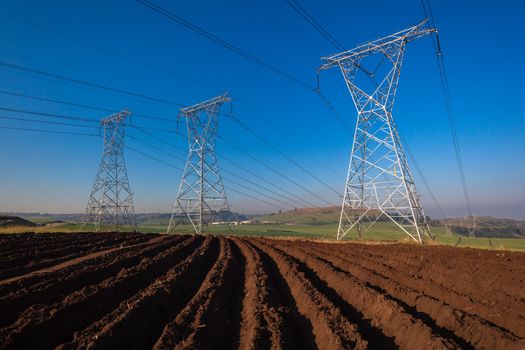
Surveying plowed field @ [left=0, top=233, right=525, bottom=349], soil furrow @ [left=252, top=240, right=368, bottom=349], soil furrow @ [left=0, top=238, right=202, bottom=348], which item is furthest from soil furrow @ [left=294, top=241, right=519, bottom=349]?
soil furrow @ [left=0, top=238, right=202, bottom=348]

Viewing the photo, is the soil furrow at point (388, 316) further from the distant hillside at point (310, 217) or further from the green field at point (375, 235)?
the distant hillside at point (310, 217)

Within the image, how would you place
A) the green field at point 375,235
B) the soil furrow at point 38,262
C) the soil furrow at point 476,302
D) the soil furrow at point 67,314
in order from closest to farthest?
the soil furrow at point 67,314, the soil furrow at point 476,302, the soil furrow at point 38,262, the green field at point 375,235

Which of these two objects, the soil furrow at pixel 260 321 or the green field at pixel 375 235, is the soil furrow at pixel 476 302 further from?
the green field at pixel 375 235

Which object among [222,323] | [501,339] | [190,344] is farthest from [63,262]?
[501,339]

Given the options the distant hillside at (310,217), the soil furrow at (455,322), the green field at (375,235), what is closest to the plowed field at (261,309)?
the soil furrow at (455,322)

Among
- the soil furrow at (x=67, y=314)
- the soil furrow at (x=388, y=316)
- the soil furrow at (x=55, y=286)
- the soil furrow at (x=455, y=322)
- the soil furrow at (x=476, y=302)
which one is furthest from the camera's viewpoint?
the soil furrow at (x=55, y=286)

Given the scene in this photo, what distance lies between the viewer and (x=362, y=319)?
772 cm

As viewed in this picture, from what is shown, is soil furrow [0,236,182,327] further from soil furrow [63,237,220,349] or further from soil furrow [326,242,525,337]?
soil furrow [326,242,525,337]

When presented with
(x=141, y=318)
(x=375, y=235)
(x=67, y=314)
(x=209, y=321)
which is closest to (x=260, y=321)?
(x=209, y=321)

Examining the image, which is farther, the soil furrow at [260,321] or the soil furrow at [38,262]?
the soil furrow at [38,262]

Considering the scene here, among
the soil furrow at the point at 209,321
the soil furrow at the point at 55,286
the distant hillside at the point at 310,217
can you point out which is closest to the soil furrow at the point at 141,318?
the soil furrow at the point at 209,321

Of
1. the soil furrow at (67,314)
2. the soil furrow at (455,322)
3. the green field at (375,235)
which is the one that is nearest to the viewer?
the soil furrow at (67,314)

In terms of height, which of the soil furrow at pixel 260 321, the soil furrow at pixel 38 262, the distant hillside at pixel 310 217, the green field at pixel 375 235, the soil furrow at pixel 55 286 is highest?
the distant hillside at pixel 310 217

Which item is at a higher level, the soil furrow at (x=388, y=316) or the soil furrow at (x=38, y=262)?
the soil furrow at (x=38, y=262)
